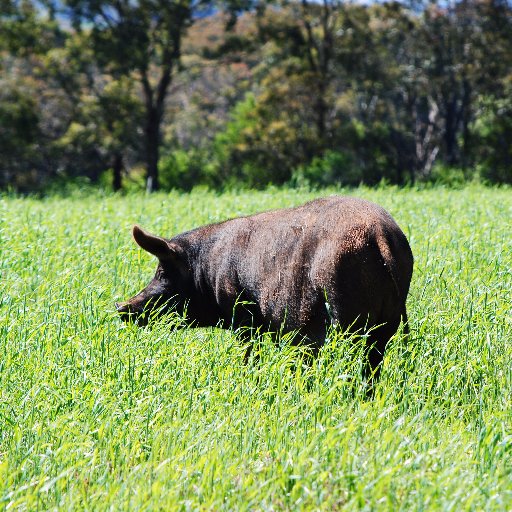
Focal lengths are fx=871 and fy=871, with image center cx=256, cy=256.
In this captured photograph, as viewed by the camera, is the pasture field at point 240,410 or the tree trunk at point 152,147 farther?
the tree trunk at point 152,147

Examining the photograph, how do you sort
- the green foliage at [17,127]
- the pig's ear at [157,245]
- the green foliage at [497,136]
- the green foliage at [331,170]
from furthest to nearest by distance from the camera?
1. the green foliage at [17,127]
2. the green foliage at [497,136]
3. the green foliage at [331,170]
4. the pig's ear at [157,245]

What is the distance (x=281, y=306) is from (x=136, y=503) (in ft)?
7.75

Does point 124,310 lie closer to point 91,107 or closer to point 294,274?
point 294,274

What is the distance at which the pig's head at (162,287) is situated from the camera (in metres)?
6.82

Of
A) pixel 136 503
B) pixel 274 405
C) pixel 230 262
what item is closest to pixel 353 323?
pixel 274 405

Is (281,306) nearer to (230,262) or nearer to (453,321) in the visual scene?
(230,262)

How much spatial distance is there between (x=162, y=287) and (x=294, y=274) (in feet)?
→ 5.19

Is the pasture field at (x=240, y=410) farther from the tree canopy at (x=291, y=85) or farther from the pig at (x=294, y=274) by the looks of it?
the tree canopy at (x=291, y=85)

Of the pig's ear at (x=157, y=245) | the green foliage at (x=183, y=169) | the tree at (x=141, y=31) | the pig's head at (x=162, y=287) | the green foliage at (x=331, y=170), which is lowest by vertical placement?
the green foliage at (x=183, y=169)

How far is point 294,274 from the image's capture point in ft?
19.1

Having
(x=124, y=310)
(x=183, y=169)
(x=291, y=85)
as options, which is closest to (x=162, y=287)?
(x=124, y=310)

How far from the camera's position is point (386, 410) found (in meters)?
4.67

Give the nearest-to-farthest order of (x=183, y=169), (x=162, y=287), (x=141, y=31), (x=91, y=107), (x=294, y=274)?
1. (x=294, y=274)
2. (x=162, y=287)
3. (x=141, y=31)
4. (x=91, y=107)
5. (x=183, y=169)

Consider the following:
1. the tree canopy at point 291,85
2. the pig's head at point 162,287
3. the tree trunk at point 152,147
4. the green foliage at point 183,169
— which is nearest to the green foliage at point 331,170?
the tree canopy at point 291,85
